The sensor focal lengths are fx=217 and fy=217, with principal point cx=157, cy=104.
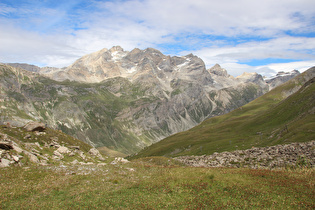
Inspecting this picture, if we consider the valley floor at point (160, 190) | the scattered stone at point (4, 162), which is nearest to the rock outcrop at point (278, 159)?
the valley floor at point (160, 190)

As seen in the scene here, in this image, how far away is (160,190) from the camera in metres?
22.4

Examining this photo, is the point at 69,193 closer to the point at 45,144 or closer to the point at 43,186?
the point at 43,186

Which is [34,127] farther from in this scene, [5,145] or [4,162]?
[4,162]

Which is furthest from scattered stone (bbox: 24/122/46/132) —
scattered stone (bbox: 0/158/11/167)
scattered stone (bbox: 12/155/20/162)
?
scattered stone (bbox: 0/158/11/167)

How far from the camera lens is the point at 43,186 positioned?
75.4ft

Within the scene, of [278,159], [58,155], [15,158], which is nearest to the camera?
[15,158]

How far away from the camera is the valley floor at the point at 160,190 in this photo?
62.2ft

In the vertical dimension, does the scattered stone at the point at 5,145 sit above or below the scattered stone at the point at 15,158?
above

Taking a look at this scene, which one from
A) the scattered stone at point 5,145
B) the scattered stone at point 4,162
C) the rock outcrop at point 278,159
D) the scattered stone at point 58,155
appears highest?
the scattered stone at point 5,145

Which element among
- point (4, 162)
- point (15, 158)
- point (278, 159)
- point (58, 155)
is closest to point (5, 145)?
point (15, 158)

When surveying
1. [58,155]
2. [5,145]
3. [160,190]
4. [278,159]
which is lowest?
[278,159]

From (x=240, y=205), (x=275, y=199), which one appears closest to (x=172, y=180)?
(x=240, y=205)

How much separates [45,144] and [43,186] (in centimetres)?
3424

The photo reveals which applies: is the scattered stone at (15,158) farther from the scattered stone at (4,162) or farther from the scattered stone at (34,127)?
the scattered stone at (34,127)
